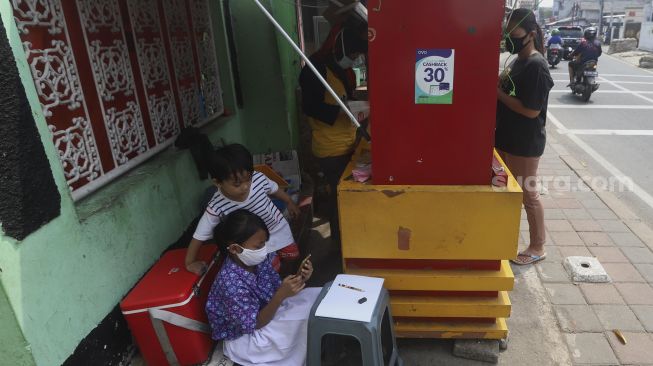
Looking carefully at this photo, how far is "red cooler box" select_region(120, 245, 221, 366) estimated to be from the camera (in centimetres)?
202

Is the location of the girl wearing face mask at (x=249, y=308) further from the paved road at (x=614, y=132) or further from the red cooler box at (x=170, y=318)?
the paved road at (x=614, y=132)

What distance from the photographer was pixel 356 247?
221cm

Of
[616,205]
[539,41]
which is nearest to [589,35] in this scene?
[616,205]

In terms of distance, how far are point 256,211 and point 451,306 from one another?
122cm

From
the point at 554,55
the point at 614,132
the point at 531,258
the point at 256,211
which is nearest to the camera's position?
the point at 256,211

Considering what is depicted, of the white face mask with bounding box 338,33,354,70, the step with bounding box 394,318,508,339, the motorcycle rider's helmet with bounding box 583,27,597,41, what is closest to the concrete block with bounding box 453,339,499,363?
the step with bounding box 394,318,508,339

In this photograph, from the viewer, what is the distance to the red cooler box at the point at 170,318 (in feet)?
6.63

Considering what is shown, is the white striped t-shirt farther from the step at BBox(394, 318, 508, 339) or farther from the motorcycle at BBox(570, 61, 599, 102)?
the motorcycle at BBox(570, 61, 599, 102)

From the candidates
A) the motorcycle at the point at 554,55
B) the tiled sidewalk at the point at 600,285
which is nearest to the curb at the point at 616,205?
the tiled sidewalk at the point at 600,285

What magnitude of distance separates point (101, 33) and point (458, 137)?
196cm

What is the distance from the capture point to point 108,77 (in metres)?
2.35

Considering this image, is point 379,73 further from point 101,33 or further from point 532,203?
point 532,203

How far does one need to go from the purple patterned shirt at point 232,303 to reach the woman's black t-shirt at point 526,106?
1991mm

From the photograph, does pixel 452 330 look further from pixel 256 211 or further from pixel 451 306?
pixel 256 211
